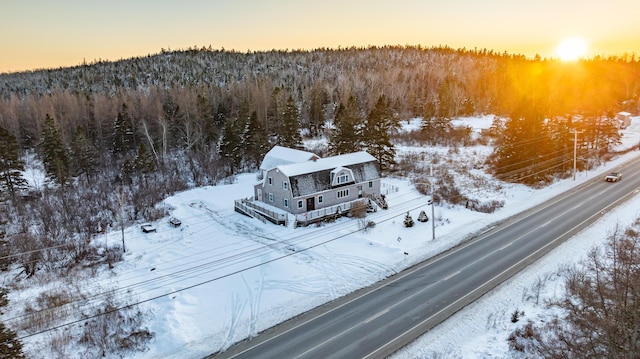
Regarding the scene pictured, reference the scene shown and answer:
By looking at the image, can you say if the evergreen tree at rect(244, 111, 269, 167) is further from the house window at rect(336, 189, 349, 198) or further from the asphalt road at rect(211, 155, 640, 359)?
the asphalt road at rect(211, 155, 640, 359)

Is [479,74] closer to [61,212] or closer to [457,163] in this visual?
[457,163]

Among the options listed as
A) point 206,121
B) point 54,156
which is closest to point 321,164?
point 54,156

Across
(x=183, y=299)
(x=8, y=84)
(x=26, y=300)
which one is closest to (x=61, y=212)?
(x=26, y=300)

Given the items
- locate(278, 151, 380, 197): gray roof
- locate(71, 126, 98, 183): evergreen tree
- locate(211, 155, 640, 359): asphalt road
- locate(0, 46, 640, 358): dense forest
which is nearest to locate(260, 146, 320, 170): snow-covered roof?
locate(278, 151, 380, 197): gray roof

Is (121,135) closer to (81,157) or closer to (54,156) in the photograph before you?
(81,157)

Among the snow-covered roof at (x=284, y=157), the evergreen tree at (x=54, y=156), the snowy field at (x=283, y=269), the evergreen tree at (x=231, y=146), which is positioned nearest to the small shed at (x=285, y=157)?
the snow-covered roof at (x=284, y=157)
